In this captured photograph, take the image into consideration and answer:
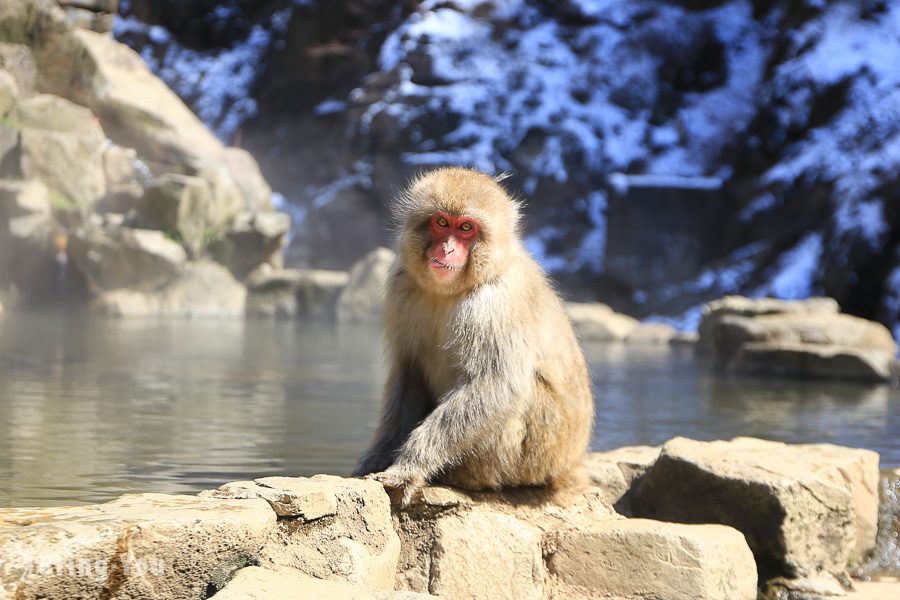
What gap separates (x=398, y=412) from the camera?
3041 millimetres

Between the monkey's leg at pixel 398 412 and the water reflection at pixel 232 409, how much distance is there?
103 centimetres

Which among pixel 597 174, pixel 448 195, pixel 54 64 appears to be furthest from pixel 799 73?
pixel 448 195

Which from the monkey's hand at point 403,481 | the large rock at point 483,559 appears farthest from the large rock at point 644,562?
the monkey's hand at point 403,481

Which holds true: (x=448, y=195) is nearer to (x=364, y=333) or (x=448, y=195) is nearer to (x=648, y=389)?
(x=648, y=389)

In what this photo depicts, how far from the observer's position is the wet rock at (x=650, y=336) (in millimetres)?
15172

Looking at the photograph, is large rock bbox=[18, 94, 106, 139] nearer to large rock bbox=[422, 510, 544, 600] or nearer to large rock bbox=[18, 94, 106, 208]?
large rock bbox=[18, 94, 106, 208]

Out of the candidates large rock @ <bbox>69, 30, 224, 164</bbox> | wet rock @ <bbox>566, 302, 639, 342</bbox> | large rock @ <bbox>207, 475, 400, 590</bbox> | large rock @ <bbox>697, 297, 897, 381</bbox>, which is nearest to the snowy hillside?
wet rock @ <bbox>566, 302, 639, 342</bbox>

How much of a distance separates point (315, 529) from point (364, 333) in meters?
11.9

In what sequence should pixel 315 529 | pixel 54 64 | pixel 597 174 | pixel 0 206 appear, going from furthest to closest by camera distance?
pixel 597 174 < pixel 54 64 < pixel 0 206 < pixel 315 529

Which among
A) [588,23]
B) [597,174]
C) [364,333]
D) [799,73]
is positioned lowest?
[364,333]

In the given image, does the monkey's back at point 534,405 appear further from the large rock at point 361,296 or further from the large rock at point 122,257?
the large rock at point 361,296

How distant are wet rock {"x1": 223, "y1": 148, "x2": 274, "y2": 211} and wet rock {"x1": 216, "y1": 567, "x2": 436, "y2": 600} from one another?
17410 millimetres

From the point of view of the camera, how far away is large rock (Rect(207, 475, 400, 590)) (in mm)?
2309

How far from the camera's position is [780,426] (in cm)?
635
